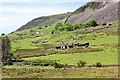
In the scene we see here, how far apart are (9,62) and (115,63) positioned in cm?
3240

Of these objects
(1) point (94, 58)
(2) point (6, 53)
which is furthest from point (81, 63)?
(2) point (6, 53)

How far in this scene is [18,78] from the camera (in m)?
65.4

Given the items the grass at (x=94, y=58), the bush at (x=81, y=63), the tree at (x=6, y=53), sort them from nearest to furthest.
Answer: the bush at (x=81, y=63)
the grass at (x=94, y=58)
the tree at (x=6, y=53)

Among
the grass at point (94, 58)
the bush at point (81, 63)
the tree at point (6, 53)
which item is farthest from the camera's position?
the tree at point (6, 53)

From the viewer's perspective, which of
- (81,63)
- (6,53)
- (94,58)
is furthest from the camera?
(6,53)

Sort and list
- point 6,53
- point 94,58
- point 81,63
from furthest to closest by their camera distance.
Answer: point 6,53, point 94,58, point 81,63

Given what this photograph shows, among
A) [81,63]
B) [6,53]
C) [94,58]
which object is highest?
[6,53]

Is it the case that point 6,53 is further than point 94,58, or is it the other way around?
point 6,53

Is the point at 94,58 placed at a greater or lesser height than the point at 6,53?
lesser

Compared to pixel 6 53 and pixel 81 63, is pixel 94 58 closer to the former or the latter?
pixel 81 63

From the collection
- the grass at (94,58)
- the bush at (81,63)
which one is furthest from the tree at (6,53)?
the bush at (81,63)

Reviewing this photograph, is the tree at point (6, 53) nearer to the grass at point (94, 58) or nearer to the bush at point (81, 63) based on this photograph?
the grass at point (94, 58)

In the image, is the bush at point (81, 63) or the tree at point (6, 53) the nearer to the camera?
the bush at point (81, 63)

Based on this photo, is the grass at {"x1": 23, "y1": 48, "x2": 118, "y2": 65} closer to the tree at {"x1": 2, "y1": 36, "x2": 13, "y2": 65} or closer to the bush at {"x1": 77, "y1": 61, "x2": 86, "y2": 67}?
the bush at {"x1": 77, "y1": 61, "x2": 86, "y2": 67}
